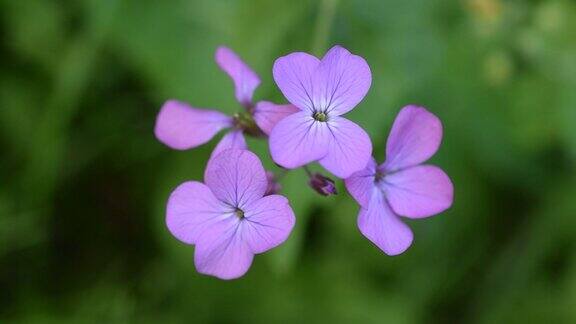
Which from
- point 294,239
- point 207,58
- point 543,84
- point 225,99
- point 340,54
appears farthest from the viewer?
point 543,84

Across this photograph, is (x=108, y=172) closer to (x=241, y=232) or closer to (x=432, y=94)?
(x=432, y=94)

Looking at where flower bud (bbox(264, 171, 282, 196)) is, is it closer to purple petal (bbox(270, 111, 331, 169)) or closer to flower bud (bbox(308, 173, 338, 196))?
flower bud (bbox(308, 173, 338, 196))

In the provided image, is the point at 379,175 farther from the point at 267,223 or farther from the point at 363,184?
the point at 267,223

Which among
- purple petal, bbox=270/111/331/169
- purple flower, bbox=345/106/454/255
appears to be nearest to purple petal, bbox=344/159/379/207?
purple flower, bbox=345/106/454/255

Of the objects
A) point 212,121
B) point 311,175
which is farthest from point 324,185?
point 212,121

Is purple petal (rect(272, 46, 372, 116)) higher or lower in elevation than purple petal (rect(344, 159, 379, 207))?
higher

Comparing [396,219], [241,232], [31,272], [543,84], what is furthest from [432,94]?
[31,272]
